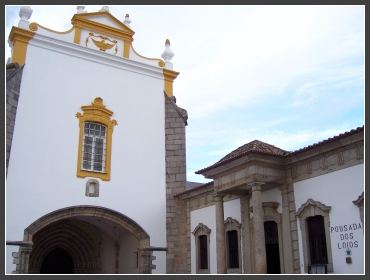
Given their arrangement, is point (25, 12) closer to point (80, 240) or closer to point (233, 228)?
point (80, 240)

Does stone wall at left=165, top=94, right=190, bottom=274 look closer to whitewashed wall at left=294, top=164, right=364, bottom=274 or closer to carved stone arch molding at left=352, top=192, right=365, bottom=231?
whitewashed wall at left=294, top=164, right=364, bottom=274

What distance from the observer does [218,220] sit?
38.1ft

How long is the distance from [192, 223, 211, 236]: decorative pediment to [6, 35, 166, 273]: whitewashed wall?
107 centimetres

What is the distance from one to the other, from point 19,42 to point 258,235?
9.16m

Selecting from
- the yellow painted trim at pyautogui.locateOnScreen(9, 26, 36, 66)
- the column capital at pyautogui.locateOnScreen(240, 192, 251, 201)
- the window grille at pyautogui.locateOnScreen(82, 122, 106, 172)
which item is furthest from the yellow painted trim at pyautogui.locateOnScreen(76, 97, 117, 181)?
the column capital at pyautogui.locateOnScreen(240, 192, 251, 201)

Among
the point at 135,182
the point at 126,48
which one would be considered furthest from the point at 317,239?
the point at 126,48

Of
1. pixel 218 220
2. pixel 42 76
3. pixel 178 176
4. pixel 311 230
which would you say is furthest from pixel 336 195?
pixel 42 76

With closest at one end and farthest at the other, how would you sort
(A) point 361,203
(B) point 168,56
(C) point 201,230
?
(A) point 361,203, (C) point 201,230, (B) point 168,56

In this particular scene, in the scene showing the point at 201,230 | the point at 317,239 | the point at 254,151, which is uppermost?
the point at 254,151

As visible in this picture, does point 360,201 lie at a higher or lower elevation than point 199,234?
higher

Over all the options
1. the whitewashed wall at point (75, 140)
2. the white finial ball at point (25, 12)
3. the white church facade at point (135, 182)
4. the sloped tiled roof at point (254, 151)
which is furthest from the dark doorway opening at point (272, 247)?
the white finial ball at point (25, 12)

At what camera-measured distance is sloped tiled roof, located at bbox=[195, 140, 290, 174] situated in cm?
1055

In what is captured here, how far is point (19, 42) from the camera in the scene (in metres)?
13.5

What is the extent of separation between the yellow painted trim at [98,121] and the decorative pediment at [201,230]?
10.3ft
